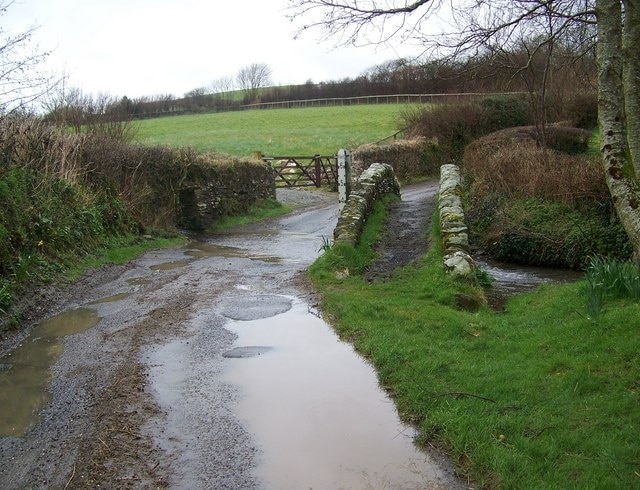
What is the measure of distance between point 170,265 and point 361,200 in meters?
4.77

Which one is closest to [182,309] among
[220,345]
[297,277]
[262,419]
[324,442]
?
[220,345]

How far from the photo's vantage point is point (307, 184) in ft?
101

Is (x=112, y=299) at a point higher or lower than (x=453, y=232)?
lower

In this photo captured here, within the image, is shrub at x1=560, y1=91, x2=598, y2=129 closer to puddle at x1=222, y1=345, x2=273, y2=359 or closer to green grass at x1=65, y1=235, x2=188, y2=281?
green grass at x1=65, y1=235, x2=188, y2=281

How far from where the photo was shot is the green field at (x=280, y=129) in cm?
4066

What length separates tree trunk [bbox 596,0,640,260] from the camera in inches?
219

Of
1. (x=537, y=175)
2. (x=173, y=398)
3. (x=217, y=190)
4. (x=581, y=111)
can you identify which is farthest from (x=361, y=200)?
(x=581, y=111)

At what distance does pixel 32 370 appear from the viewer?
6652mm

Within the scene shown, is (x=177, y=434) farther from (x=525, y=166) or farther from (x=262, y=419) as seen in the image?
(x=525, y=166)

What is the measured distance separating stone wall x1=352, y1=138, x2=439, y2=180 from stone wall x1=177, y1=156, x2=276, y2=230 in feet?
24.9

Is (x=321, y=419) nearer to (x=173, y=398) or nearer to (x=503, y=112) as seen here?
(x=173, y=398)

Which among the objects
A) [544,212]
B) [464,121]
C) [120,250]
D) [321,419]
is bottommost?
[321,419]

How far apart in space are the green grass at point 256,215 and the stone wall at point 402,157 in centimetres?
634

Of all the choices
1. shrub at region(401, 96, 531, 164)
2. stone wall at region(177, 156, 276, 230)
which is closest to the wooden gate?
shrub at region(401, 96, 531, 164)
